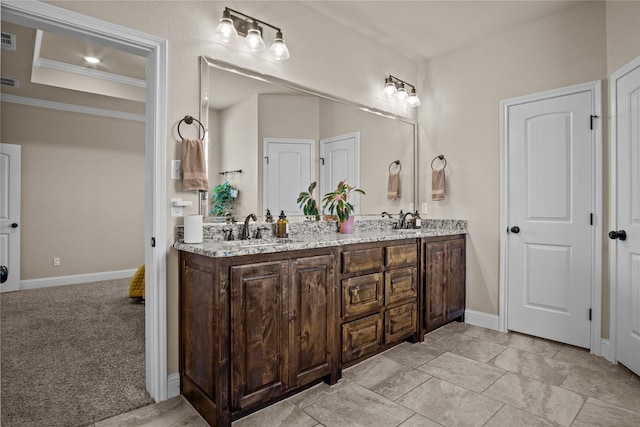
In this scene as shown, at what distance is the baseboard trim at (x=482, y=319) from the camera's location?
131 inches

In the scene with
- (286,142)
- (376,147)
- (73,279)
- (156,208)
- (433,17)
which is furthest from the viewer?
(73,279)

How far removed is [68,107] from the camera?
515cm

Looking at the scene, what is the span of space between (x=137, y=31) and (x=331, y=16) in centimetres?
164

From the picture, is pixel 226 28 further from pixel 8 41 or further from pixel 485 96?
pixel 8 41

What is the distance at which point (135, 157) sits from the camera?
582cm

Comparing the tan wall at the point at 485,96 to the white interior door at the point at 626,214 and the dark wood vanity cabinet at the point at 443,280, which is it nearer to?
the dark wood vanity cabinet at the point at 443,280

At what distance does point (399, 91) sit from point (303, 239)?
2068mm

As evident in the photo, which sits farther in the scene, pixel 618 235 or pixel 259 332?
pixel 618 235

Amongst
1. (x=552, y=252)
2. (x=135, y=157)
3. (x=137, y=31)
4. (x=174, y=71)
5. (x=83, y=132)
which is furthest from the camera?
(x=135, y=157)

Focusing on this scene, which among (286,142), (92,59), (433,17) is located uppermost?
(92,59)

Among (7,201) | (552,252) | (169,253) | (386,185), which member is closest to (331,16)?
(386,185)

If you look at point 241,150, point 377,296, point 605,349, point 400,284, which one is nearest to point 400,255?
point 400,284

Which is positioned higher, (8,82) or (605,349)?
(8,82)

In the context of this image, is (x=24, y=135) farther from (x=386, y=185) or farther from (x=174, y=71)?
(x=386, y=185)
